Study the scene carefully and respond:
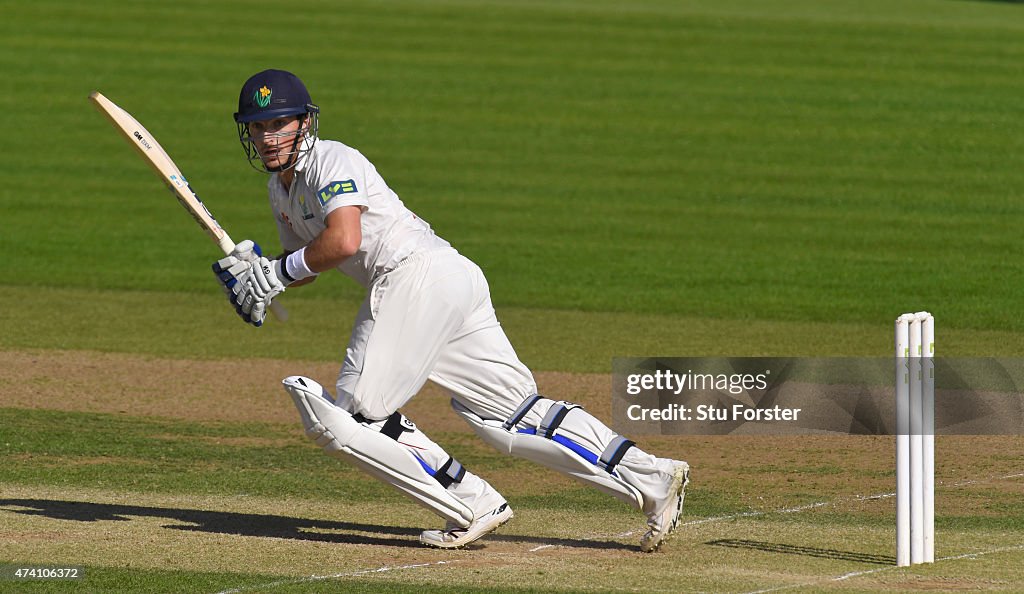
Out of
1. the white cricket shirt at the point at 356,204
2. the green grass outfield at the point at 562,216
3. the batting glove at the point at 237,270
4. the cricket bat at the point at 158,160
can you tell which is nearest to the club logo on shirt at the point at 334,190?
the white cricket shirt at the point at 356,204

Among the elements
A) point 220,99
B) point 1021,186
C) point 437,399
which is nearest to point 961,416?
point 437,399

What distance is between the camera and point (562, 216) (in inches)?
719

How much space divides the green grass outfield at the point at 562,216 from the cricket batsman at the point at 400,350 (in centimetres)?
32

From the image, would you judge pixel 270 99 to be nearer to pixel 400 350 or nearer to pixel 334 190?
pixel 334 190

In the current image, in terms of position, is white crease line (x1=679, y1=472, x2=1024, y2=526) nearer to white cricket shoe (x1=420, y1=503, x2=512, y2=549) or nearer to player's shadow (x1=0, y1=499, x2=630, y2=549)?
player's shadow (x1=0, y1=499, x2=630, y2=549)

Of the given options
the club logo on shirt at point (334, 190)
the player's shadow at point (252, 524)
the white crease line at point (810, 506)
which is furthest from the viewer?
the white crease line at point (810, 506)

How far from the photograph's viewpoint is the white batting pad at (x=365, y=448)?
20.7 ft

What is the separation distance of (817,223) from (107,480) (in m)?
11.3

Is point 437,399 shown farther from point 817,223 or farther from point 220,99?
point 220,99

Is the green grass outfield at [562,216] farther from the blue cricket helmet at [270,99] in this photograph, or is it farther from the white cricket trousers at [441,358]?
the blue cricket helmet at [270,99]

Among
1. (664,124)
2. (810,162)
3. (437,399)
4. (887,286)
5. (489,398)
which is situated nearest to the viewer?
(489,398)

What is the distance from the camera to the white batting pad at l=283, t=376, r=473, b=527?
20.7 feet

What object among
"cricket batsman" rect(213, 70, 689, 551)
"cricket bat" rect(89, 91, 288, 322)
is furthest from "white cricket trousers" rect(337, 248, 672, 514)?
"cricket bat" rect(89, 91, 288, 322)

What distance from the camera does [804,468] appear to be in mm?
8812
